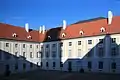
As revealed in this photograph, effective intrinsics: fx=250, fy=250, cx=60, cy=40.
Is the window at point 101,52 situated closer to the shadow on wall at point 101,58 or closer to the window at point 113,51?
the shadow on wall at point 101,58

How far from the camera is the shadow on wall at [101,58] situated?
169ft

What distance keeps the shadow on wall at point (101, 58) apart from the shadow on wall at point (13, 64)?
39.2 feet

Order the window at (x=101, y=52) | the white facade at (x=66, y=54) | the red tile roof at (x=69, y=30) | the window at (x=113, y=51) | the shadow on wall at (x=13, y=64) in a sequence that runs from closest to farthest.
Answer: the window at (x=113, y=51)
the white facade at (x=66, y=54)
the window at (x=101, y=52)
the red tile roof at (x=69, y=30)
the shadow on wall at (x=13, y=64)

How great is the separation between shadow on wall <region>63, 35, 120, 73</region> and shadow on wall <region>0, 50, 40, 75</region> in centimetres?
1196

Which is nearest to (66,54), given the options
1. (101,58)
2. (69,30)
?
(69,30)

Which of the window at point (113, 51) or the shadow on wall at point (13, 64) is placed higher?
the window at point (113, 51)

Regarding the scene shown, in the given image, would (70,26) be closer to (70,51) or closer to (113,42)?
(70,51)

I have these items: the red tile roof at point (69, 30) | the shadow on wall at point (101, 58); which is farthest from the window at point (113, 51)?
the red tile roof at point (69, 30)

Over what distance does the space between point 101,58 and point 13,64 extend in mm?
21485

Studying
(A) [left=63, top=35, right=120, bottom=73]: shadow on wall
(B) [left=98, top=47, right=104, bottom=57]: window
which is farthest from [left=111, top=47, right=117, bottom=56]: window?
(B) [left=98, top=47, right=104, bottom=57]: window

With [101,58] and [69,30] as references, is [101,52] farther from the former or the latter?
[69,30]

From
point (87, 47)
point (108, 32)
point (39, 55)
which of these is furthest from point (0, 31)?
point (108, 32)

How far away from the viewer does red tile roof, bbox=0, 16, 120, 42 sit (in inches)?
2179

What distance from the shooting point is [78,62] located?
5900cm
